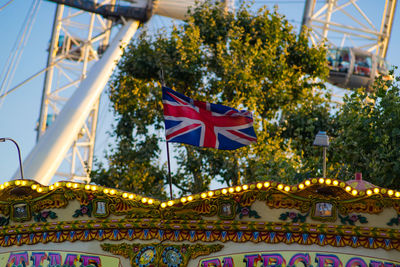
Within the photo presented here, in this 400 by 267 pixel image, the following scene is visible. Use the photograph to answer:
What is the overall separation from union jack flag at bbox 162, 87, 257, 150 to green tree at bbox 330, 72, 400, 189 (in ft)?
21.3

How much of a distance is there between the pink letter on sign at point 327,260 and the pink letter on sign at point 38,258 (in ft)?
14.6

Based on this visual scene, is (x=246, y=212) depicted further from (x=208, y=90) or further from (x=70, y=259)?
(x=208, y=90)

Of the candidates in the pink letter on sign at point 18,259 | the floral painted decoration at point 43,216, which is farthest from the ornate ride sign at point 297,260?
the pink letter on sign at point 18,259

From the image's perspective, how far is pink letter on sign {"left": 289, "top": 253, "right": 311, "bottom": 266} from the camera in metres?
10.8

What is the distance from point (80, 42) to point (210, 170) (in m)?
15.5

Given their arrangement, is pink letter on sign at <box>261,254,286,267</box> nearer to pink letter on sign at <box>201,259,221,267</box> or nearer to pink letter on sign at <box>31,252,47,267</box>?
pink letter on sign at <box>201,259,221,267</box>

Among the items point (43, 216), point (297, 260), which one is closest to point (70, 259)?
point (43, 216)

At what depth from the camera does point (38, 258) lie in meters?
11.8

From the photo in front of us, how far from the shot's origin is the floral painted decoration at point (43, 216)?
39.0ft

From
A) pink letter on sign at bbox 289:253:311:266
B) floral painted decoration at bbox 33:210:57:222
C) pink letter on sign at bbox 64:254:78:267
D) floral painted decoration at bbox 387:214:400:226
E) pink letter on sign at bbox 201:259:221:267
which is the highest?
floral painted decoration at bbox 387:214:400:226

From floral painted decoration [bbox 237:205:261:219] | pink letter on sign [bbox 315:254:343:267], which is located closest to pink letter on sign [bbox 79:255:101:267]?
floral painted decoration [bbox 237:205:261:219]

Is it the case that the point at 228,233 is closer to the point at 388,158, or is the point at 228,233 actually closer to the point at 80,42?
the point at 388,158

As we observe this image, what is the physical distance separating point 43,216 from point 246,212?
3.42 metres

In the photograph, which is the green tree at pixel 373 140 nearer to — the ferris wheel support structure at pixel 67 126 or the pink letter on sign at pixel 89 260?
the ferris wheel support structure at pixel 67 126
